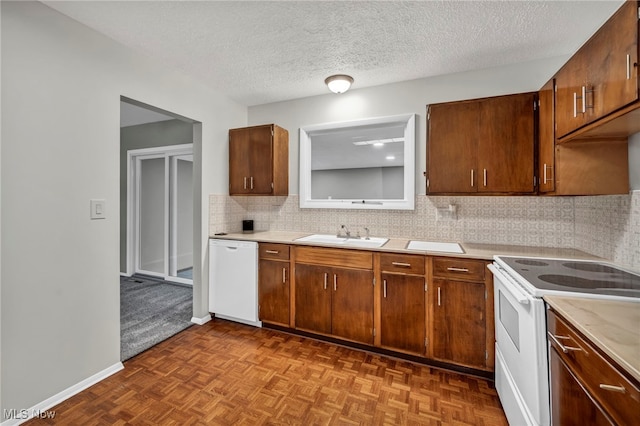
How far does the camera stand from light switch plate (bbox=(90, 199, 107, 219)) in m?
1.94

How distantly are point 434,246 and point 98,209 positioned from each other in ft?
8.67

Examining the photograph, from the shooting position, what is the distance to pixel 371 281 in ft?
7.59

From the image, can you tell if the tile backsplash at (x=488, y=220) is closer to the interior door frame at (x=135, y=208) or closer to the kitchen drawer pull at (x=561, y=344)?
the kitchen drawer pull at (x=561, y=344)

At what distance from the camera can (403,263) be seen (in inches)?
86.9

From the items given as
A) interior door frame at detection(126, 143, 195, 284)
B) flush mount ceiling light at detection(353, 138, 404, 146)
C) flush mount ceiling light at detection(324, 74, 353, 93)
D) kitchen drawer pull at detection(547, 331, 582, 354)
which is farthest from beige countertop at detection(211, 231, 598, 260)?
Answer: interior door frame at detection(126, 143, 195, 284)

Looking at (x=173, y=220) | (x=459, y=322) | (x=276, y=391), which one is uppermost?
(x=173, y=220)

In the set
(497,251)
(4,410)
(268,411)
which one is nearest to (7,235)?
(4,410)

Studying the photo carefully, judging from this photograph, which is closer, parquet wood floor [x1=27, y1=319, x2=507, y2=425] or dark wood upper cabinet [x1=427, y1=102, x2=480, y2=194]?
parquet wood floor [x1=27, y1=319, x2=507, y2=425]

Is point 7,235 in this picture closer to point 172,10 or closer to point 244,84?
point 172,10

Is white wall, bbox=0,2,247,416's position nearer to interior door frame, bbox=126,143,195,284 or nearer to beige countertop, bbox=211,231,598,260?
beige countertop, bbox=211,231,598,260

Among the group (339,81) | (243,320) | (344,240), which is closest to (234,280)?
(243,320)

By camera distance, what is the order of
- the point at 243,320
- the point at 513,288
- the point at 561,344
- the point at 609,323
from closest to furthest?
the point at 609,323 → the point at 561,344 → the point at 513,288 → the point at 243,320

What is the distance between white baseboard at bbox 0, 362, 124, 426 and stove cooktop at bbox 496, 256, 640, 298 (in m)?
2.80

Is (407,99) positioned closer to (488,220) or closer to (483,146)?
(483,146)
